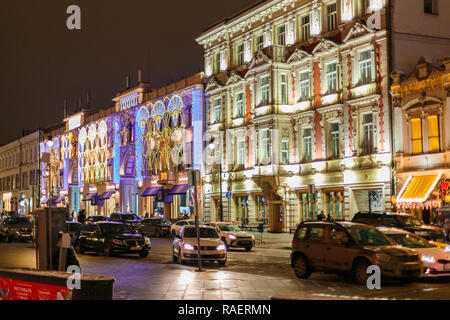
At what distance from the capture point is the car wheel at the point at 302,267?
18.1m

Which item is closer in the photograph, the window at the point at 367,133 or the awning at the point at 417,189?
the awning at the point at 417,189

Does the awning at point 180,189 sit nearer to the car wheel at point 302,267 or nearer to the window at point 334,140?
the window at point 334,140

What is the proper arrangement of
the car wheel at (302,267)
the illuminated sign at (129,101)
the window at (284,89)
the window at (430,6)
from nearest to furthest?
the car wheel at (302,267), the window at (430,6), the window at (284,89), the illuminated sign at (129,101)

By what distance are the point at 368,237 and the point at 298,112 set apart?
25.3m

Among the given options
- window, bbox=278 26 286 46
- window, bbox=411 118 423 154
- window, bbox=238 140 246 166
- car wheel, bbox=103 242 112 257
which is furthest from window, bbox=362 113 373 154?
car wheel, bbox=103 242 112 257

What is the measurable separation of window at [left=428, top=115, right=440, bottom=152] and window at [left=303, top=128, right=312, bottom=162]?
10.6 m

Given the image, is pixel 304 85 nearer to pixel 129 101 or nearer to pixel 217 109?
pixel 217 109

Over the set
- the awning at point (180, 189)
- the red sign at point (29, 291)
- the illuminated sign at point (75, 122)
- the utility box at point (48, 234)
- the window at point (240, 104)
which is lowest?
the red sign at point (29, 291)

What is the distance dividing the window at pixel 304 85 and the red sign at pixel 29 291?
34.9 metres

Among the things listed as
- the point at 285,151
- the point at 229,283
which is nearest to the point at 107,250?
the point at 229,283

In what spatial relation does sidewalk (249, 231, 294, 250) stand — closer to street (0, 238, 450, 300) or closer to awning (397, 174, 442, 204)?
awning (397, 174, 442, 204)

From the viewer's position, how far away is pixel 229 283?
16.5 m

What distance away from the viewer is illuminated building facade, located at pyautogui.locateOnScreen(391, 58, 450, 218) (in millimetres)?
31438

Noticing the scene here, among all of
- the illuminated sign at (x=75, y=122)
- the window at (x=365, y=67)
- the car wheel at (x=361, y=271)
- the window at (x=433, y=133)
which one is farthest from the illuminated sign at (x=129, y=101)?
the car wheel at (x=361, y=271)
